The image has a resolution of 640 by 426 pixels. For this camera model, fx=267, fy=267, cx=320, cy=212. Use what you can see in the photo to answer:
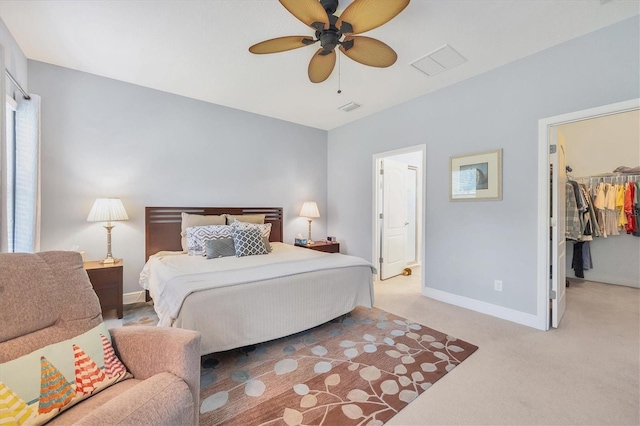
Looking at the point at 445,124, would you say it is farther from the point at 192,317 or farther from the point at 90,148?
the point at 90,148

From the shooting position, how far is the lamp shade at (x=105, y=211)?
111 inches

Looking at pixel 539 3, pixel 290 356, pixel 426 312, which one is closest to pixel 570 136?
pixel 539 3

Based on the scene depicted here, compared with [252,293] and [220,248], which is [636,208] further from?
[220,248]

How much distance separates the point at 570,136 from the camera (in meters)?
4.45

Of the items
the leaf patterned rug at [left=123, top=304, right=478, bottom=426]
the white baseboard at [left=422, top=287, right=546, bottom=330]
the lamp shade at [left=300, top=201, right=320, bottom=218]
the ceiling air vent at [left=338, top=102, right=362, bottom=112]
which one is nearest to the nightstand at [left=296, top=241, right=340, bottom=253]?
the lamp shade at [left=300, top=201, right=320, bottom=218]

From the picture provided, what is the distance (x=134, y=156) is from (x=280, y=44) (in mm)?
2491

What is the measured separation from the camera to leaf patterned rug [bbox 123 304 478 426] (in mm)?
1557

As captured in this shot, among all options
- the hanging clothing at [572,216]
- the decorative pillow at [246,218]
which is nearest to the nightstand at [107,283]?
the decorative pillow at [246,218]

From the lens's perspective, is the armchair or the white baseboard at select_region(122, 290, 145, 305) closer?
the armchair

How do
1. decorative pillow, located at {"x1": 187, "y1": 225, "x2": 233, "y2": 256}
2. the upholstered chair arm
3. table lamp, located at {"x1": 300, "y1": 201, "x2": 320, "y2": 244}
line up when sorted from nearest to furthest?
1. the upholstered chair arm
2. decorative pillow, located at {"x1": 187, "y1": 225, "x2": 233, "y2": 256}
3. table lamp, located at {"x1": 300, "y1": 201, "x2": 320, "y2": 244}

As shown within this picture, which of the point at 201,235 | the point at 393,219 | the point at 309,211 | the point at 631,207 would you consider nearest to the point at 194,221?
the point at 201,235

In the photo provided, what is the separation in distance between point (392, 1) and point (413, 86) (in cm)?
195

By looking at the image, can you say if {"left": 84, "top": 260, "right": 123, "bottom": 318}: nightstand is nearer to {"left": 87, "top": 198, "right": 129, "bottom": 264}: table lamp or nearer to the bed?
{"left": 87, "top": 198, "right": 129, "bottom": 264}: table lamp

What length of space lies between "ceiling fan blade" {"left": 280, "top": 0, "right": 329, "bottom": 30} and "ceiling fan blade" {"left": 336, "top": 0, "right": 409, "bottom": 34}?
12 cm
